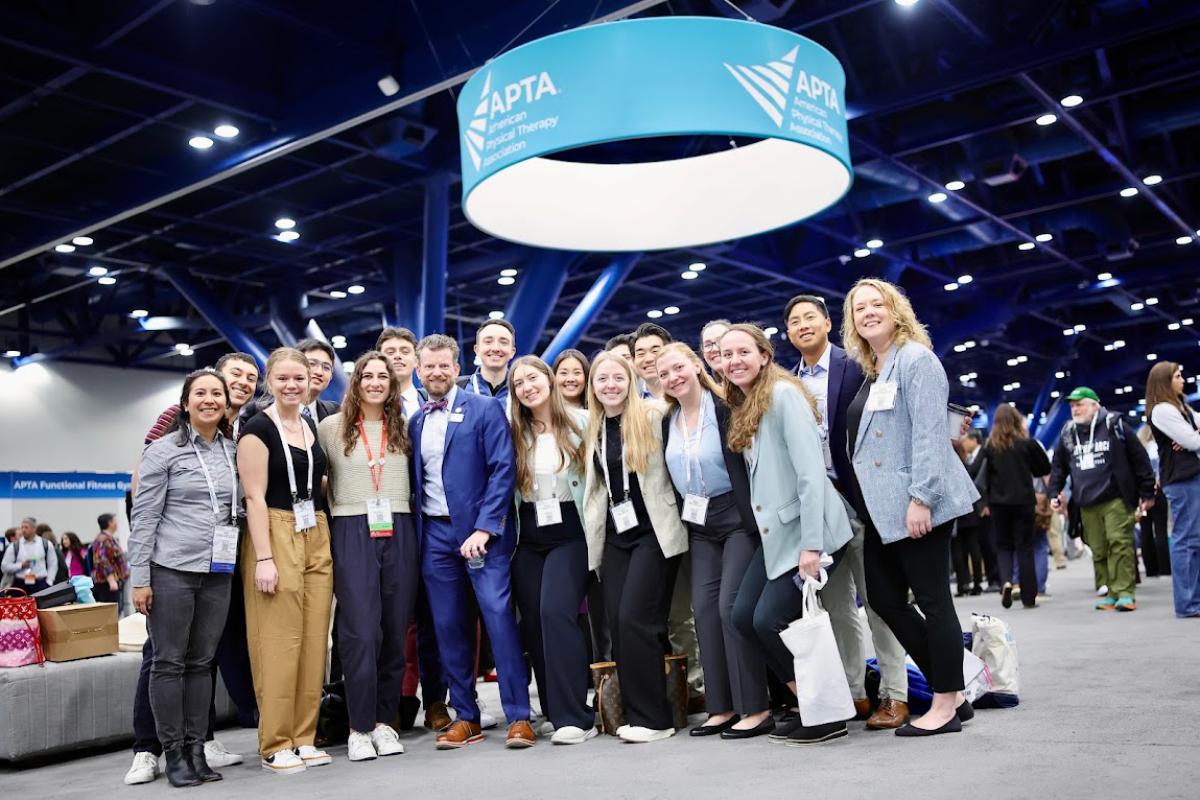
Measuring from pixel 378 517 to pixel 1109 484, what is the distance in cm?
532

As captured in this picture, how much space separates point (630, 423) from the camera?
398 cm

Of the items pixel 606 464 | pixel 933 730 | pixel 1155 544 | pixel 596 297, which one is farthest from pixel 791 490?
pixel 596 297

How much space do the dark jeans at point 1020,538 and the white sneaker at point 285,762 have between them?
19.0 feet

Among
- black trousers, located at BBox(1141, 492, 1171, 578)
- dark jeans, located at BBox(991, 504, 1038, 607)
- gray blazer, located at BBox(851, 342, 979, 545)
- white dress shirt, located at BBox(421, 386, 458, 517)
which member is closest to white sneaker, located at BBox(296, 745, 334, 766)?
white dress shirt, located at BBox(421, 386, 458, 517)

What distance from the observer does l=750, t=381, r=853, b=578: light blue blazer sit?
11.4 feet

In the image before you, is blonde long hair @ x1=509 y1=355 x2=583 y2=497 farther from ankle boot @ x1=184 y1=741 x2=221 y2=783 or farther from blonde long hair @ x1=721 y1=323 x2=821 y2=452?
ankle boot @ x1=184 y1=741 x2=221 y2=783

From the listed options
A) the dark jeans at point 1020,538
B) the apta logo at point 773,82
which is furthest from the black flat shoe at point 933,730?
the dark jeans at point 1020,538

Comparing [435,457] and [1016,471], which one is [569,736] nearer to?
[435,457]

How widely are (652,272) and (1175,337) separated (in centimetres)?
1520

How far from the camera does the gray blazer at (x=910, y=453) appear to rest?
3312 mm

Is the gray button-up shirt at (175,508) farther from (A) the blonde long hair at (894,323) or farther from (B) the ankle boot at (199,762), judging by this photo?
(A) the blonde long hair at (894,323)

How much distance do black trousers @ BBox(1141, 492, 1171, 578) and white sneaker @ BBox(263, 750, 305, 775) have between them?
8538mm

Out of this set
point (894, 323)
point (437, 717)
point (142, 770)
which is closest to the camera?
point (894, 323)

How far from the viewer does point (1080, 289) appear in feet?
58.2
